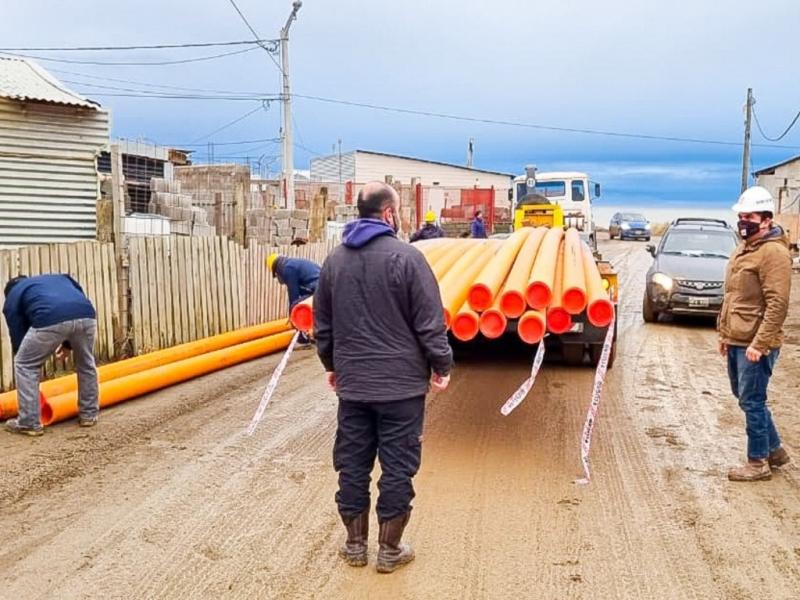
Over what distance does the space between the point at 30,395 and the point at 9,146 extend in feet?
27.8

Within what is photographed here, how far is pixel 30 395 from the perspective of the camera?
6.78 metres

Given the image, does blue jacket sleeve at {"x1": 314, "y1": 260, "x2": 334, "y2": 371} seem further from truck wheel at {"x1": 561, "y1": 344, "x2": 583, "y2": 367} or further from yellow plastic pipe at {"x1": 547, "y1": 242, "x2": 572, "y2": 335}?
truck wheel at {"x1": 561, "y1": 344, "x2": 583, "y2": 367}

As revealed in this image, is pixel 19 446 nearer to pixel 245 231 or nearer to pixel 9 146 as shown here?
pixel 245 231

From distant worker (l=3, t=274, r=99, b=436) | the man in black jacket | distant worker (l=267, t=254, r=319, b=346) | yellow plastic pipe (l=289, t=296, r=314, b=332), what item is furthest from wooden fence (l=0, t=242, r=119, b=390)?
the man in black jacket

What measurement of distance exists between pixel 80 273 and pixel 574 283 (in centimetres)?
561

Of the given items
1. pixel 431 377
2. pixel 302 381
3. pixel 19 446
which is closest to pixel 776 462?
pixel 431 377

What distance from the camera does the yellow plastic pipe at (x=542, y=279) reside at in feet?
19.1

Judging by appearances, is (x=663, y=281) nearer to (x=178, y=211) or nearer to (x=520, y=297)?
(x=520, y=297)

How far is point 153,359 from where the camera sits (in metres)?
9.04

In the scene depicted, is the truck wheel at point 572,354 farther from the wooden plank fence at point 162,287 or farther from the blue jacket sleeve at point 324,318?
the blue jacket sleeve at point 324,318

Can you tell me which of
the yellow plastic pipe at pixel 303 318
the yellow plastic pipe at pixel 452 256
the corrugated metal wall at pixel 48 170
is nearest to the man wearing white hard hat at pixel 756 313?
the yellow plastic pipe at pixel 452 256

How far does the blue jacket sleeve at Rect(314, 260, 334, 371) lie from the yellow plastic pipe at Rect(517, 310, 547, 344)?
73.9 inches

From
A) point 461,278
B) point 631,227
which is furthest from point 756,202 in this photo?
point 631,227

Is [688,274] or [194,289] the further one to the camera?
[688,274]
